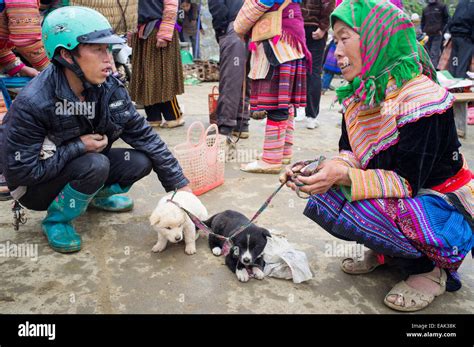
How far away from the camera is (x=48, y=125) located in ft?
7.66

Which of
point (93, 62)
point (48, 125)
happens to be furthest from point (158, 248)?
point (93, 62)

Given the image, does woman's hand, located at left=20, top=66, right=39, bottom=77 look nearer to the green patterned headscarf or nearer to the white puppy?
the white puppy

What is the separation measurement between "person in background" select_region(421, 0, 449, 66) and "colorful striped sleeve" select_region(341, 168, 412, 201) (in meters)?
9.18

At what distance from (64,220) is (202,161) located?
1.15 meters

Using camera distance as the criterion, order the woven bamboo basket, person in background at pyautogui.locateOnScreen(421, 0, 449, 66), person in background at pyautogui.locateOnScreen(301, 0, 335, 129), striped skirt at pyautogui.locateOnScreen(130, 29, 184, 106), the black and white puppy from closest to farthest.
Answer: the black and white puppy, the woven bamboo basket, striped skirt at pyautogui.locateOnScreen(130, 29, 184, 106), person in background at pyautogui.locateOnScreen(301, 0, 335, 129), person in background at pyautogui.locateOnScreen(421, 0, 449, 66)

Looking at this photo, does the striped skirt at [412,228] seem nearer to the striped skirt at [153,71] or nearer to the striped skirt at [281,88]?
the striped skirt at [281,88]

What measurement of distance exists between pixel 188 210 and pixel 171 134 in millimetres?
2742

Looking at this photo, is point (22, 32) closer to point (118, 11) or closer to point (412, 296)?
point (118, 11)

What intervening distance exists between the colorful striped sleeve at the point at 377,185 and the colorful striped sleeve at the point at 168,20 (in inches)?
142

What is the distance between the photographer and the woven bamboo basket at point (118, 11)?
389 centimetres

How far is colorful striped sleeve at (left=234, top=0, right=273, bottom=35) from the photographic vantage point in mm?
3527

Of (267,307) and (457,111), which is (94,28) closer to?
(267,307)

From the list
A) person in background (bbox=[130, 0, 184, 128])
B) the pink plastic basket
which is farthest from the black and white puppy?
person in background (bbox=[130, 0, 184, 128])

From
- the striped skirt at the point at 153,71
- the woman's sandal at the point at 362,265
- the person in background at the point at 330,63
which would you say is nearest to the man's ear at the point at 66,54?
the woman's sandal at the point at 362,265
